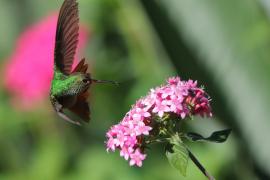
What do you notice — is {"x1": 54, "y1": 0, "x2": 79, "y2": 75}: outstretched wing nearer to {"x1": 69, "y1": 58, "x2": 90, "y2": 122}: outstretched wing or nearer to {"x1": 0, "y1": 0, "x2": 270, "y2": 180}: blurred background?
{"x1": 69, "y1": 58, "x2": 90, "y2": 122}: outstretched wing

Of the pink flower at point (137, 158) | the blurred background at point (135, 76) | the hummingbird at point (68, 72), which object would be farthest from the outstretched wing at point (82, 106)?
the blurred background at point (135, 76)

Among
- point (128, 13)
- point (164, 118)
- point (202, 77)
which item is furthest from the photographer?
point (128, 13)

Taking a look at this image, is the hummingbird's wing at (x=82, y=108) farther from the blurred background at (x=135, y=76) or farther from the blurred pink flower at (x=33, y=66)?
the blurred pink flower at (x=33, y=66)

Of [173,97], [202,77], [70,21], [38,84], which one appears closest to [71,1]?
[70,21]

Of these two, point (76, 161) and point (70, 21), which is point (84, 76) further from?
point (76, 161)

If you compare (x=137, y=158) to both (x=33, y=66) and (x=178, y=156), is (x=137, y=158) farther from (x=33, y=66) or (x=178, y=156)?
(x=33, y=66)

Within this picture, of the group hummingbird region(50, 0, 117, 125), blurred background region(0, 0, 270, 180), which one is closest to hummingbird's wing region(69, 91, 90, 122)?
hummingbird region(50, 0, 117, 125)
